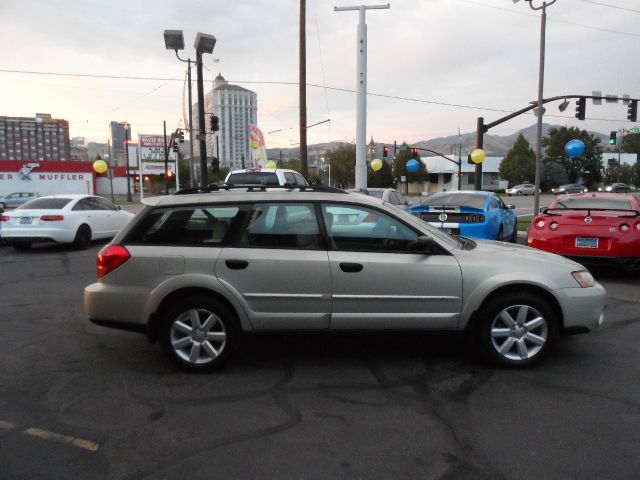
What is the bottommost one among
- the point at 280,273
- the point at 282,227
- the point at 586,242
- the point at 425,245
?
the point at 586,242

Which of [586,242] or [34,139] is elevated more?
[34,139]

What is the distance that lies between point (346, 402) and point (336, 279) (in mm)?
976

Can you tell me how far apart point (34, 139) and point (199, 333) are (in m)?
142

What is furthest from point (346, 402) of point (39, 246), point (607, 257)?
point (39, 246)

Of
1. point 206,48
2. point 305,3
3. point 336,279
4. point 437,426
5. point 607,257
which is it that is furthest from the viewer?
point 305,3

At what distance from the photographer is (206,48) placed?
17.4 metres

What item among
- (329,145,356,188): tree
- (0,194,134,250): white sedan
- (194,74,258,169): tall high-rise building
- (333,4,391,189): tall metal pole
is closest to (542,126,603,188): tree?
(329,145,356,188): tree

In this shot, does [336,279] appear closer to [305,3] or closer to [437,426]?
[437,426]

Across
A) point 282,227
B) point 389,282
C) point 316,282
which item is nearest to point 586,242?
point 389,282

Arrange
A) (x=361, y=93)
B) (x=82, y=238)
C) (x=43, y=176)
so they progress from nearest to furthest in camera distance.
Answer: (x=82, y=238) < (x=361, y=93) < (x=43, y=176)

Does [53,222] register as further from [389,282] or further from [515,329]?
[515,329]

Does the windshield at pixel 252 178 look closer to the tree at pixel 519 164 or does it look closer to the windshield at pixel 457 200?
the windshield at pixel 457 200

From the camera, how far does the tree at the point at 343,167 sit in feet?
254

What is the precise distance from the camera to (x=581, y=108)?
2302 cm
